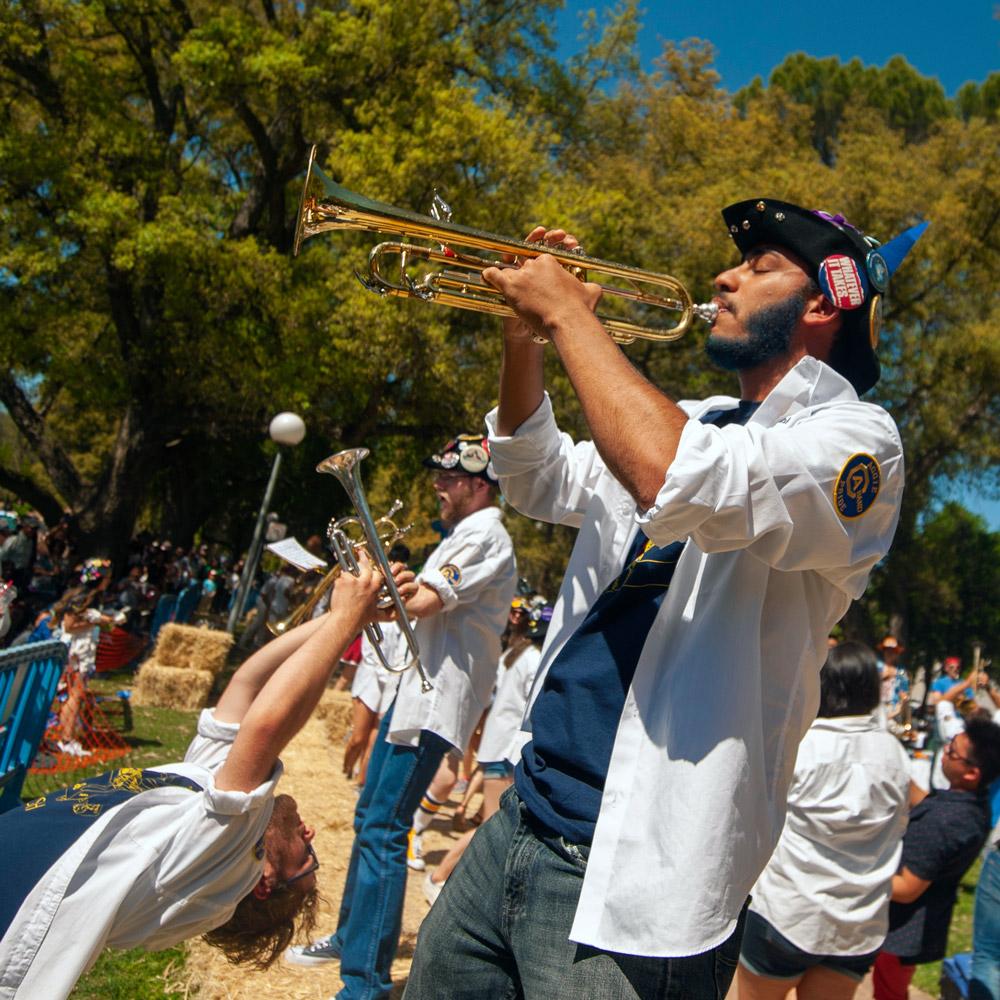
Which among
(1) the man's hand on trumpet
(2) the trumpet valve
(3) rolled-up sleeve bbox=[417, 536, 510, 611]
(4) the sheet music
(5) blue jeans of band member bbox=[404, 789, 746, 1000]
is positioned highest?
(2) the trumpet valve

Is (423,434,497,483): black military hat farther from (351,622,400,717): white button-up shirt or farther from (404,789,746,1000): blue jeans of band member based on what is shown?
(404,789,746,1000): blue jeans of band member

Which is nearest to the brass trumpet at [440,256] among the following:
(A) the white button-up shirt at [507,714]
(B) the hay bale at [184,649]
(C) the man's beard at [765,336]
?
(C) the man's beard at [765,336]

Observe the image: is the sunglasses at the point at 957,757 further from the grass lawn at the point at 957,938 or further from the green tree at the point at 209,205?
the green tree at the point at 209,205

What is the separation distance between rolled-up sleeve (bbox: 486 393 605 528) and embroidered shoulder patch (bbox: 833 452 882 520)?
32.6 inches

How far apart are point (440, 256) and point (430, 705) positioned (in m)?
2.14

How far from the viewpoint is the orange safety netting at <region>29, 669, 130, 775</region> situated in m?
7.46

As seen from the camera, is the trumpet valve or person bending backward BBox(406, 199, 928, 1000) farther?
the trumpet valve

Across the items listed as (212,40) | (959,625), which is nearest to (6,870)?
(212,40)

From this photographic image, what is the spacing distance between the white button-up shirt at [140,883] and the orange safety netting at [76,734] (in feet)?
17.3

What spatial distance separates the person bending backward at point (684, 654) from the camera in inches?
66.4

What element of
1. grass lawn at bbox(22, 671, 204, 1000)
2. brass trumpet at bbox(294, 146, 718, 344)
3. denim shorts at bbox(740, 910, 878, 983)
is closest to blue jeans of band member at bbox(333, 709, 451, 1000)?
grass lawn at bbox(22, 671, 204, 1000)

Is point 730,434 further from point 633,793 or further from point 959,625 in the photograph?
point 959,625

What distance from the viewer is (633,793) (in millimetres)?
1752

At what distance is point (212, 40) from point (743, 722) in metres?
17.6
